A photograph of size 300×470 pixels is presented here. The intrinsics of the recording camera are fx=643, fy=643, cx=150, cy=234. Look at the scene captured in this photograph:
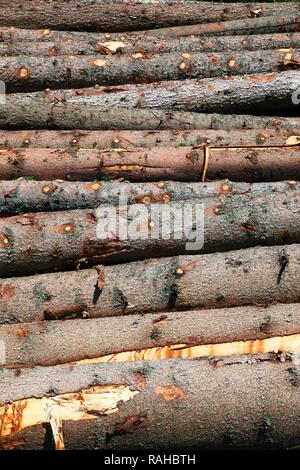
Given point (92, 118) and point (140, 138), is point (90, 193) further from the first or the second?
point (92, 118)

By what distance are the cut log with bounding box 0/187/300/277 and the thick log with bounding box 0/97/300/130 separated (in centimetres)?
112

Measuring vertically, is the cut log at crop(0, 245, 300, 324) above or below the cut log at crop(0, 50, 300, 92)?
below

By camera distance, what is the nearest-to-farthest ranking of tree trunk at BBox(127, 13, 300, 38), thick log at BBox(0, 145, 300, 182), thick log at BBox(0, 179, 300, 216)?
thick log at BBox(0, 179, 300, 216)
thick log at BBox(0, 145, 300, 182)
tree trunk at BBox(127, 13, 300, 38)

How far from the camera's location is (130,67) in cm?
520

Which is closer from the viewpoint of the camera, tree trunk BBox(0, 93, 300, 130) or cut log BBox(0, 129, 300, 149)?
cut log BBox(0, 129, 300, 149)

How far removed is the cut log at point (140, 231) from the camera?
12.3ft

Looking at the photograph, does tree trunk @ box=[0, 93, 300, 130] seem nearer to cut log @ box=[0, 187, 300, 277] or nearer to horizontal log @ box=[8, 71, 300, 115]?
horizontal log @ box=[8, 71, 300, 115]

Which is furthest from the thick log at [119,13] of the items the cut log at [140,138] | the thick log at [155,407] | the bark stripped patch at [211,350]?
the thick log at [155,407]

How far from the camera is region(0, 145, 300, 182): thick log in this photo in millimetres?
4246

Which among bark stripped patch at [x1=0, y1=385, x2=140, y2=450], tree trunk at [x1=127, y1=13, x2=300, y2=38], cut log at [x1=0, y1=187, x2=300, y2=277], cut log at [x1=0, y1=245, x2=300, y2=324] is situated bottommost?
bark stripped patch at [x1=0, y1=385, x2=140, y2=450]

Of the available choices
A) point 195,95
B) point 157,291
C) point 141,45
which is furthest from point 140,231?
point 141,45

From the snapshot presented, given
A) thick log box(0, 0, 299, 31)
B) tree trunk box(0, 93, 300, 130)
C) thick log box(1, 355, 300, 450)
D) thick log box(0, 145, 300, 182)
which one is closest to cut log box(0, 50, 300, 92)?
tree trunk box(0, 93, 300, 130)
